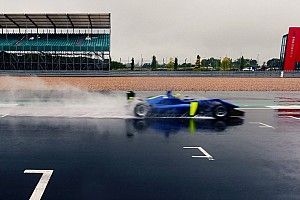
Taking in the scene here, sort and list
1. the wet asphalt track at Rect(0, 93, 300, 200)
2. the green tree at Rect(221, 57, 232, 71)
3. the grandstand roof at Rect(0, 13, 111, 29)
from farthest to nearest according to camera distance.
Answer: the green tree at Rect(221, 57, 232, 71), the grandstand roof at Rect(0, 13, 111, 29), the wet asphalt track at Rect(0, 93, 300, 200)

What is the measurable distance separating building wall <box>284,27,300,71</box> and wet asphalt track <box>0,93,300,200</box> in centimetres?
4876

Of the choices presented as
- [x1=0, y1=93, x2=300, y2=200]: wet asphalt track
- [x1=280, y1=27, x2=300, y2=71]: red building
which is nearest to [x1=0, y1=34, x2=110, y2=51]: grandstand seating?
[x1=280, y1=27, x2=300, y2=71]: red building

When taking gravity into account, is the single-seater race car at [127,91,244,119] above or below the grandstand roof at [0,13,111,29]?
below

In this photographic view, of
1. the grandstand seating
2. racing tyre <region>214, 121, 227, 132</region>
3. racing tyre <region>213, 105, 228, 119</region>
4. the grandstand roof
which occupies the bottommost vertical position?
racing tyre <region>214, 121, 227, 132</region>

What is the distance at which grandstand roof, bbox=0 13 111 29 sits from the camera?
4888cm

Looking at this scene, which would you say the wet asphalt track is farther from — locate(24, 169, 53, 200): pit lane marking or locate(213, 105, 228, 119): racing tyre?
locate(213, 105, 228, 119): racing tyre

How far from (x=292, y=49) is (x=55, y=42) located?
147ft

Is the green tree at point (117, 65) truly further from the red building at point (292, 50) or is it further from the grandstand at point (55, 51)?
the red building at point (292, 50)

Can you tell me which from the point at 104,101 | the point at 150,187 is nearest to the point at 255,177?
the point at 150,187

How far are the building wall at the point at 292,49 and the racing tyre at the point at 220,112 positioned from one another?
4831cm

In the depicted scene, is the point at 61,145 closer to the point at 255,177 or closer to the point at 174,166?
the point at 174,166

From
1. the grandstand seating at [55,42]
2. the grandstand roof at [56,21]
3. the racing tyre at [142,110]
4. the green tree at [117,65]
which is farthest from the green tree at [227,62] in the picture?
the racing tyre at [142,110]

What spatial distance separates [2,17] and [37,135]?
4942cm

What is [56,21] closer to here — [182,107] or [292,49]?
[292,49]
